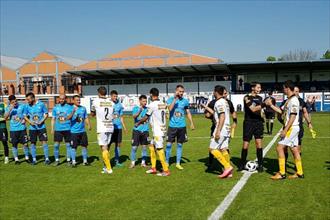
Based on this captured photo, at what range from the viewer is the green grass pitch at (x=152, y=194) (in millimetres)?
5465

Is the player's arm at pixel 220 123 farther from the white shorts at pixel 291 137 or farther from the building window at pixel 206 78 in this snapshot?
the building window at pixel 206 78

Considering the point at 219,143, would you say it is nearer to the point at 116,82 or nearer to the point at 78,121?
the point at 78,121

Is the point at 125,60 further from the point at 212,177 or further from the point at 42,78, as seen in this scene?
the point at 212,177

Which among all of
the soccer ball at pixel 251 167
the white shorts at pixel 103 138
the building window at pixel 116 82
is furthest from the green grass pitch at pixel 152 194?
the building window at pixel 116 82

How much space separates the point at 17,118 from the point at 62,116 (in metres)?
1.60

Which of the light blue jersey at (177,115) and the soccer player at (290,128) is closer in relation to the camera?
the soccer player at (290,128)

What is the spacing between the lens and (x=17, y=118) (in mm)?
10297

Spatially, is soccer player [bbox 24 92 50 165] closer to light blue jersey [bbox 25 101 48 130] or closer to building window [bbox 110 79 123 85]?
light blue jersey [bbox 25 101 48 130]

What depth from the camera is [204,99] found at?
42.4m

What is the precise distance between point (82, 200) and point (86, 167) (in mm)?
3243

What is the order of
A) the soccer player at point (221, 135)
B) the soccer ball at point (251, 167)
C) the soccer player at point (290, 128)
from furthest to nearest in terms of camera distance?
the soccer ball at point (251, 167) → the soccer player at point (221, 135) → the soccer player at point (290, 128)

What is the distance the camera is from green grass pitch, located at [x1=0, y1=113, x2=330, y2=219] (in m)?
5.46

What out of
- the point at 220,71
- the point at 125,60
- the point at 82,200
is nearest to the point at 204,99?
the point at 220,71

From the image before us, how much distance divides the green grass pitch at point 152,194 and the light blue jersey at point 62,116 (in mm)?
1153
